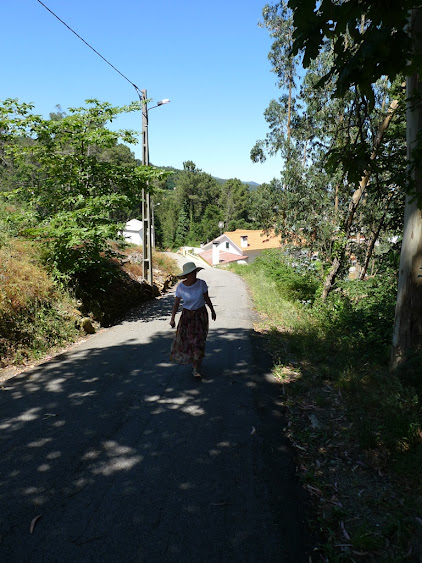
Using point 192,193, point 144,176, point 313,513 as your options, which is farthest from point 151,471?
point 192,193

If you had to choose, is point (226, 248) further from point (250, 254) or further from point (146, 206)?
point (146, 206)

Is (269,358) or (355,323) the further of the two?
(355,323)

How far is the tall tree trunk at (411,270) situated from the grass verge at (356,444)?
0.54 meters

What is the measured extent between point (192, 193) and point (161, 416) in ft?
277

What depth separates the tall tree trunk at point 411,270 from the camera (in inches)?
183

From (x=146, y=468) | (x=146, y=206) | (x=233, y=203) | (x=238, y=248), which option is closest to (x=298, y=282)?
(x=146, y=206)

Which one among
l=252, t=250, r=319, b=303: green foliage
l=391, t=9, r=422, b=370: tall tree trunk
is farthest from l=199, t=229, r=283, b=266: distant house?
l=391, t=9, r=422, b=370: tall tree trunk

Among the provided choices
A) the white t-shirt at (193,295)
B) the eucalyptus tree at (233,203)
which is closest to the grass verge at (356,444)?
the white t-shirt at (193,295)

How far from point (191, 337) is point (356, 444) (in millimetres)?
2795

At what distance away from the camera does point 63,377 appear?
5820mm

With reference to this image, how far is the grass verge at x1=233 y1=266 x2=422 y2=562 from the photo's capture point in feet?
8.60

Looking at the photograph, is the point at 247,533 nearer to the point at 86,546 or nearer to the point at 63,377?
the point at 86,546

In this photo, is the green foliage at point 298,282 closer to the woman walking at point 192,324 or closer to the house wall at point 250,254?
the woman walking at point 192,324

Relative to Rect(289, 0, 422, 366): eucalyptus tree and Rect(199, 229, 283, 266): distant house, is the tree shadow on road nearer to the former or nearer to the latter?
Rect(289, 0, 422, 366): eucalyptus tree
